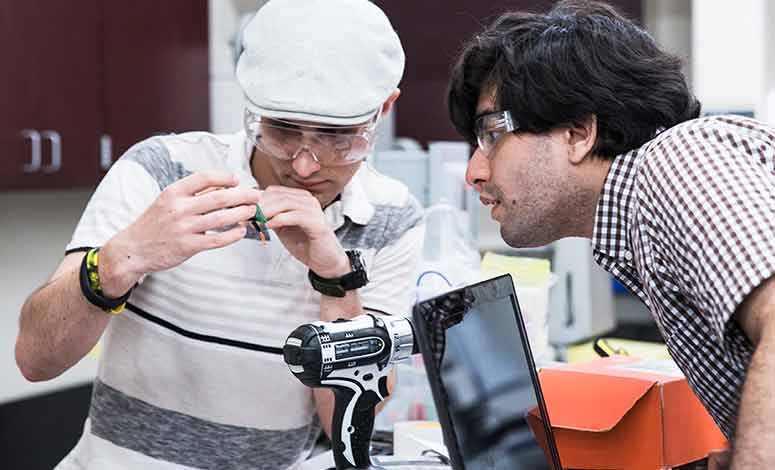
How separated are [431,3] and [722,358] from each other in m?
2.72

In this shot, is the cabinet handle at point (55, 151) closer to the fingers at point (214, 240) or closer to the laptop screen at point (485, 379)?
the fingers at point (214, 240)

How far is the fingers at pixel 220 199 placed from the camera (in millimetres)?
1253

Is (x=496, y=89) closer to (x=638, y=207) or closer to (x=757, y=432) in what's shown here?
(x=638, y=207)

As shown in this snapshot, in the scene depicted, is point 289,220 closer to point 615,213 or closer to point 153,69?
point 615,213

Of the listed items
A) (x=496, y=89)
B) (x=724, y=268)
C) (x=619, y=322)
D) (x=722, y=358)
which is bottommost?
(x=619, y=322)

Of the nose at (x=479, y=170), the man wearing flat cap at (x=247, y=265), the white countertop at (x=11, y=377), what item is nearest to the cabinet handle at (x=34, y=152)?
the white countertop at (x=11, y=377)

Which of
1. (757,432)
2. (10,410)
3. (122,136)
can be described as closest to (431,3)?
(122,136)

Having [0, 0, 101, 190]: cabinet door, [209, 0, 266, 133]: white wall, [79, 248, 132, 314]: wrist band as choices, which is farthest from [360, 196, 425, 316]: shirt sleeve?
[209, 0, 266, 133]: white wall

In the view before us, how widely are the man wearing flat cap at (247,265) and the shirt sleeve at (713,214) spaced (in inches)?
19.2

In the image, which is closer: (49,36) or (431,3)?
(49,36)

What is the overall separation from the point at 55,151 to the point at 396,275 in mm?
1972

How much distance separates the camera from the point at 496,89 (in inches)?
54.6

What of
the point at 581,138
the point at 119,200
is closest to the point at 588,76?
the point at 581,138

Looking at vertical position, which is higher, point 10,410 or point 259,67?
point 259,67
